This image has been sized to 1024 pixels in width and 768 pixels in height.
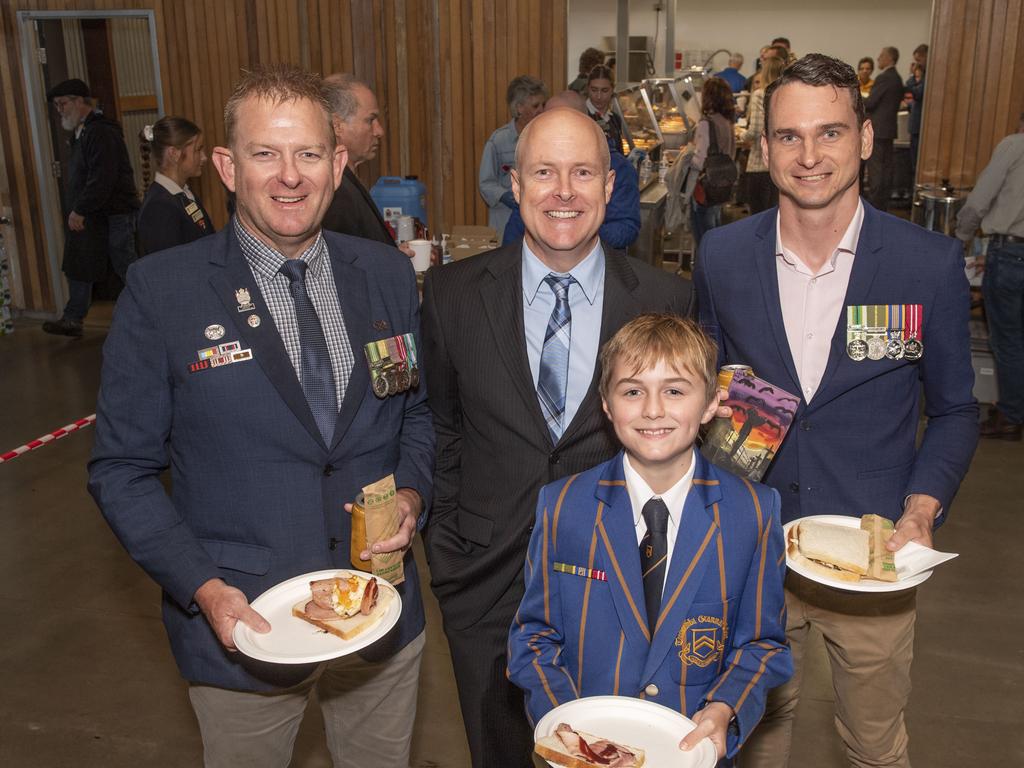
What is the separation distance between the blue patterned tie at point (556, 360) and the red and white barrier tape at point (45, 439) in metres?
4.52

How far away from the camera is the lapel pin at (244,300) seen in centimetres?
210

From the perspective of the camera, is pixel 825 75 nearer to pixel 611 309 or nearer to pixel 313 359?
pixel 611 309

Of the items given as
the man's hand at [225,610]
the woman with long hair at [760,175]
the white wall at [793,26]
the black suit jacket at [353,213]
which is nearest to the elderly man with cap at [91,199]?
the black suit jacket at [353,213]

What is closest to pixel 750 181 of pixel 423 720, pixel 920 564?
pixel 423 720

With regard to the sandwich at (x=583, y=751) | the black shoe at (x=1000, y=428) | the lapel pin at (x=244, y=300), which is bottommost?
the black shoe at (x=1000, y=428)

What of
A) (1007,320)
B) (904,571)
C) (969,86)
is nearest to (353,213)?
(904,571)

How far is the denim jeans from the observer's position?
243 inches

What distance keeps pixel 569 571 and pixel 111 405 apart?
3.31ft

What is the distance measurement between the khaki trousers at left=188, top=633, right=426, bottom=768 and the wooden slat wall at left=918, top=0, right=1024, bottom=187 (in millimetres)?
6762

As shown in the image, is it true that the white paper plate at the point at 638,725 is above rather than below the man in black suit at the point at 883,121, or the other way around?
below

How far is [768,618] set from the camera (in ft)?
6.50

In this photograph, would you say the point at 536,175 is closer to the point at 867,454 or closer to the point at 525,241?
the point at 525,241

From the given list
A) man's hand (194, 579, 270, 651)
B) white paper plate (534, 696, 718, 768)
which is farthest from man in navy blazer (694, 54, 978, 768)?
man's hand (194, 579, 270, 651)

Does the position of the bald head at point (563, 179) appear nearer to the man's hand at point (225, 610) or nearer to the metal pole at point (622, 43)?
the man's hand at point (225, 610)
